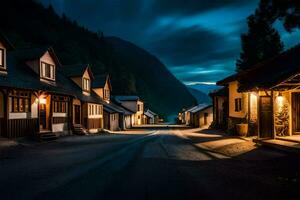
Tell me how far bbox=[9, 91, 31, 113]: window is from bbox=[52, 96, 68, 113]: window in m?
4.49

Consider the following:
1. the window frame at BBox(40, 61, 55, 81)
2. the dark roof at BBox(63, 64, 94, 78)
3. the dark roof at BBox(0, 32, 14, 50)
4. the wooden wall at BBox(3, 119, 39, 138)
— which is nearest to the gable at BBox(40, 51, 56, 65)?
the window frame at BBox(40, 61, 55, 81)

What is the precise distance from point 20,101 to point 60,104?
6784 millimetres

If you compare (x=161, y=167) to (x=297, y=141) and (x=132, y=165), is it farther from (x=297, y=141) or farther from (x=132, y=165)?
(x=297, y=141)

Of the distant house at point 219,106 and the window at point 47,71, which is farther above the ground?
the window at point 47,71

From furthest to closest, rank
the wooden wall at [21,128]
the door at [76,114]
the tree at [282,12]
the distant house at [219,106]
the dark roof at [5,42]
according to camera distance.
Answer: the distant house at [219,106], the door at [76,114], the dark roof at [5,42], the wooden wall at [21,128], the tree at [282,12]

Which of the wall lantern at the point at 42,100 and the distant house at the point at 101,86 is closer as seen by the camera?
the wall lantern at the point at 42,100

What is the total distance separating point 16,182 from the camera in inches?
347

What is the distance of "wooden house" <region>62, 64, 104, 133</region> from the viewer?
34.0 m

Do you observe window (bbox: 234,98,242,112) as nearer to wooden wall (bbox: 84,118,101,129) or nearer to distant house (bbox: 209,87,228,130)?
distant house (bbox: 209,87,228,130)

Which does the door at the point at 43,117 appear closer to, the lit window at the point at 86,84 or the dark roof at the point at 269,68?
the lit window at the point at 86,84

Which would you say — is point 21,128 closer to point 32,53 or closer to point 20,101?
point 20,101

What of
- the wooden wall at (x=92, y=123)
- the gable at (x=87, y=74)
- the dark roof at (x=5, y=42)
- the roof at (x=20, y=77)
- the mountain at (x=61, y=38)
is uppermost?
the mountain at (x=61, y=38)

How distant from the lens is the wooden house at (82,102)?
34031mm

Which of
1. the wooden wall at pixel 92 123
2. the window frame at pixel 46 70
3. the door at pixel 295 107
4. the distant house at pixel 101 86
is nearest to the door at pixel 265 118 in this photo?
the door at pixel 295 107
